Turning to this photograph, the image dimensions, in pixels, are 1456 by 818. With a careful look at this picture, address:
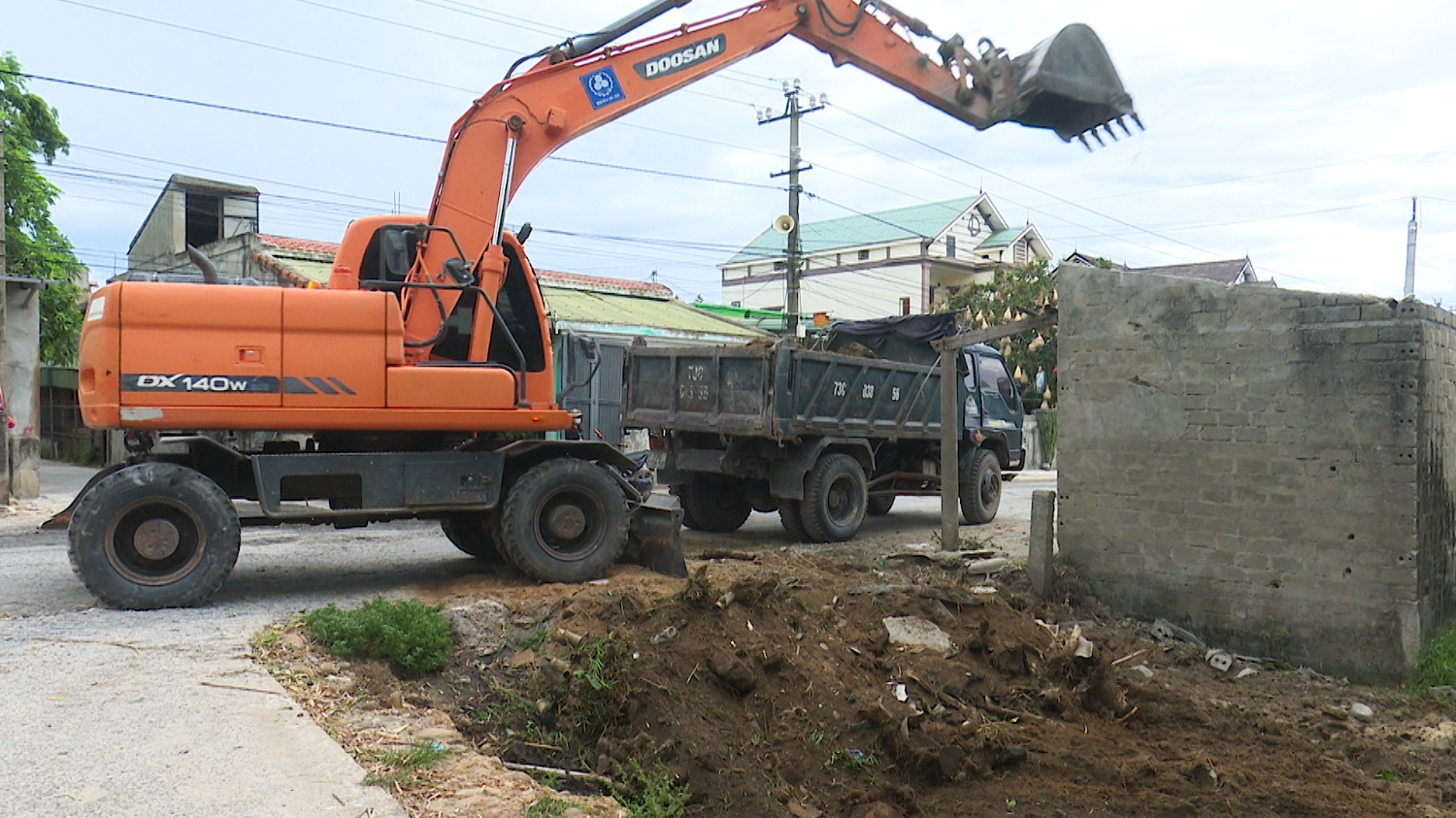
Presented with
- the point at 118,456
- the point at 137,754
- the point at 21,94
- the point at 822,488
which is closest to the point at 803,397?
the point at 822,488

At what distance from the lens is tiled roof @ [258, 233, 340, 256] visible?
1903cm

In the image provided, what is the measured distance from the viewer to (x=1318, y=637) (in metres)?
7.18

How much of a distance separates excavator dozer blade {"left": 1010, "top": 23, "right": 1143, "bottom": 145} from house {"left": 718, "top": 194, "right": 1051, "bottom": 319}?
30.7 m

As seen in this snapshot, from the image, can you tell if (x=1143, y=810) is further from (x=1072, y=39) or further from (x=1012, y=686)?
(x=1072, y=39)

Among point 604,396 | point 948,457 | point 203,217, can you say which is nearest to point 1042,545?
point 948,457

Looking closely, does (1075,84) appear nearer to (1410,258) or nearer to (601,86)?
(601,86)

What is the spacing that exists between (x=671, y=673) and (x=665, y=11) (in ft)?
21.1

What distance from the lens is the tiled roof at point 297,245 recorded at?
62.4 ft

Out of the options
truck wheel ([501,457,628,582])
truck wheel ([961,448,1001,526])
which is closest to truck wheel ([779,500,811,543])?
truck wheel ([961,448,1001,526])

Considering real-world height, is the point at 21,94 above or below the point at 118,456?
above

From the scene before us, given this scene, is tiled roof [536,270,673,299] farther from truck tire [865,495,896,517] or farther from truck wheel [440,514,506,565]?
truck wheel [440,514,506,565]

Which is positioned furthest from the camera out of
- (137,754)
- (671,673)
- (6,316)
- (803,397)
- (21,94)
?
(21,94)

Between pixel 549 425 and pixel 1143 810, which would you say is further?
pixel 549 425

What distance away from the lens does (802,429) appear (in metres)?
11.0
